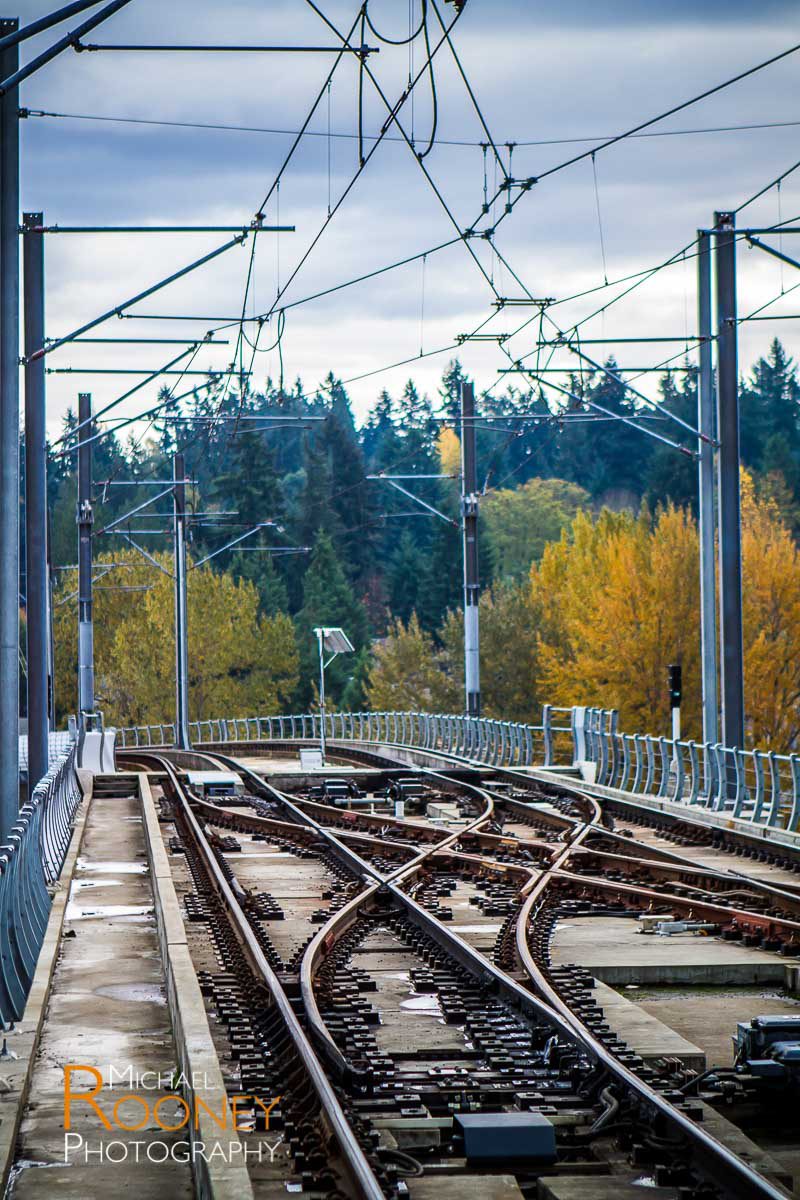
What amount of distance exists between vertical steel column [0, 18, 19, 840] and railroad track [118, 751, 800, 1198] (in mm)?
2202

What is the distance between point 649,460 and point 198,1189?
115m

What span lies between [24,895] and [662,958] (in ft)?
15.7

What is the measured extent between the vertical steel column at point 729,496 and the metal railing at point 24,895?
9.89 meters

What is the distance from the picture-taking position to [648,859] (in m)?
18.6

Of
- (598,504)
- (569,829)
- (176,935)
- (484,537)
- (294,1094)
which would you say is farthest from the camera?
(598,504)

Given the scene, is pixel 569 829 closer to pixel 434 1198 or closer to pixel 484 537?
pixel 434 1198

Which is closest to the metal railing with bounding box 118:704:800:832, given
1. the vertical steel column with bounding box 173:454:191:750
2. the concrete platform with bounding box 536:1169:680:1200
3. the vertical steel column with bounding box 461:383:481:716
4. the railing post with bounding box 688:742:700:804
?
the railing post with bounding box 688:742:700:804

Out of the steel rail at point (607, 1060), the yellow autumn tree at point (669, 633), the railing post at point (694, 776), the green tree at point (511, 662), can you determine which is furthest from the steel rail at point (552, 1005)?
the green tree at point (511, 662)

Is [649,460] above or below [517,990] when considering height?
above

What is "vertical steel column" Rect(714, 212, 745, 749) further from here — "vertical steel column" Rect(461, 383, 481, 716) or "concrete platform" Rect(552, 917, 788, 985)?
"vertical steel column" Rect(461, 383, 481, 716)

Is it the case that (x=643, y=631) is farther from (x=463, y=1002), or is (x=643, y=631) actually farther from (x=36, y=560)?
(x=463, y=1002)

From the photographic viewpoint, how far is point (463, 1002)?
1099 centimetres

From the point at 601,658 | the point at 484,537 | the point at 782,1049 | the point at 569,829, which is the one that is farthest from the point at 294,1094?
the point at 484,537

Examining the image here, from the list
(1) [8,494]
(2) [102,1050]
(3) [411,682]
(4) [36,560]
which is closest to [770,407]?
(3) [411,682]
